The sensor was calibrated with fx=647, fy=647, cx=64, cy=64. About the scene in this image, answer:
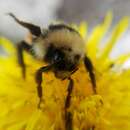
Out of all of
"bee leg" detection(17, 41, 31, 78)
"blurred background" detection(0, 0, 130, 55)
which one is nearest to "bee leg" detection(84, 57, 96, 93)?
"bee leg" detection(17, 41, 31, 78)

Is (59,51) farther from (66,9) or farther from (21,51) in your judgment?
(66,9)

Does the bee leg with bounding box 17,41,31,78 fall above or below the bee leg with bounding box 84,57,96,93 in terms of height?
above

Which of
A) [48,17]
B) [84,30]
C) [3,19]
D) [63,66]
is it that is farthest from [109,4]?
[63,66]

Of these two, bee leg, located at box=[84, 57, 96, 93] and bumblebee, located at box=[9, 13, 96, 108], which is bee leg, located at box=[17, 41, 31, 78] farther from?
bee leg, located at box=[84, 57, 96, 93]

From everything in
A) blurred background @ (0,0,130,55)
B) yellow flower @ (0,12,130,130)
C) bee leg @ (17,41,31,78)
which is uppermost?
blurred background @ (0,0,130,55)

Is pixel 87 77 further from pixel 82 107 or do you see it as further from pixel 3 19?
pixel 3 19

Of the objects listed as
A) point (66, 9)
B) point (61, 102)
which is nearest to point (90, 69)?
point (61, 102)

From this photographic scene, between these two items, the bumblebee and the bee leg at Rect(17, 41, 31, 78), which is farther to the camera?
the bee leg at Rect(17, 41, 31, 78)
